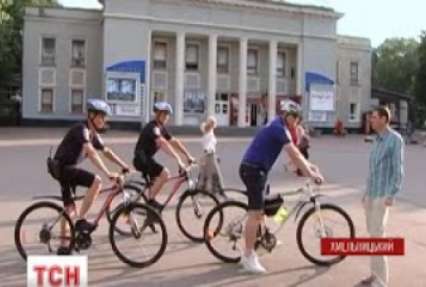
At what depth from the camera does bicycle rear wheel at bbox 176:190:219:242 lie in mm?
10797

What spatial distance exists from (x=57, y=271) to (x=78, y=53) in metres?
58.0

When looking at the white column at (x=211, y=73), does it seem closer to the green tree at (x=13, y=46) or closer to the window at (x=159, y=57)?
the window at (x=159, y=57)

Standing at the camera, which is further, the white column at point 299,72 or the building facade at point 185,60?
the white column at point 299,72

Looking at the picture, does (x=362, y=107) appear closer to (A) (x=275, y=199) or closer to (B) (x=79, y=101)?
(B) (x=79, y=101)

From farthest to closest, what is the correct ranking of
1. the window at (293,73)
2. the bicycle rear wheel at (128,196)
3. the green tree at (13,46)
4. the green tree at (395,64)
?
the green tree at (395,64)
the window at (293,73)
the green tree at (13,46)
the bicycle rear wheel at (128,196)

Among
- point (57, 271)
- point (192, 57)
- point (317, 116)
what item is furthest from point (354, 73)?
point (57, 271)

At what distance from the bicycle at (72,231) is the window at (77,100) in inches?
2038

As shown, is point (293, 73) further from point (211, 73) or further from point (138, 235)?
point (138, 235)

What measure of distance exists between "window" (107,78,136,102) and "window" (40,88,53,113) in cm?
501

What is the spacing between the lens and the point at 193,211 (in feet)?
35.9

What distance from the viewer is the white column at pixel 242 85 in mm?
63281

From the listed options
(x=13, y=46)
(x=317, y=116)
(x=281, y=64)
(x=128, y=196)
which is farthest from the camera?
(x=281, y=64)

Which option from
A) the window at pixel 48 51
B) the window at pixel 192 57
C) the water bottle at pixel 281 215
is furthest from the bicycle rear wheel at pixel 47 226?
the window at pixel 192 57

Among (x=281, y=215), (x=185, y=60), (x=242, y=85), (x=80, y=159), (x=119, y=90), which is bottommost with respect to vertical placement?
(x=281, y=215)
